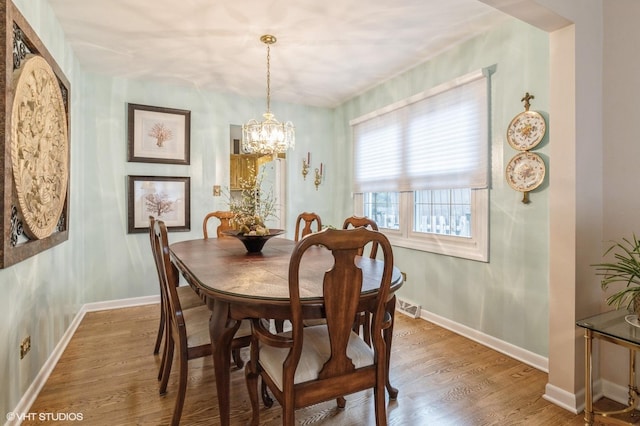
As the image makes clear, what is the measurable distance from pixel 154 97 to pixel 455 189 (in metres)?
3.55

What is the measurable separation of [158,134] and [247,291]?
3254mm

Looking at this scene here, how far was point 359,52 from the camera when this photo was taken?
3225 mm

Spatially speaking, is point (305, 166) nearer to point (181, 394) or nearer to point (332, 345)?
point (181, 394)

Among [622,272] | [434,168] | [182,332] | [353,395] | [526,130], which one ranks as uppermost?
[526,130]

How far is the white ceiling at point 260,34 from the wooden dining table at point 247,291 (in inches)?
72.8

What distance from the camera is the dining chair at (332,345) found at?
1.32 metres

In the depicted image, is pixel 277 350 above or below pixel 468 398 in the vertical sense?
above

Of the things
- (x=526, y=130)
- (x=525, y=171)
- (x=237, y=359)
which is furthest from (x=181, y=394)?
(x=526, y=130)

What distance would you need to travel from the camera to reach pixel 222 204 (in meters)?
4.43

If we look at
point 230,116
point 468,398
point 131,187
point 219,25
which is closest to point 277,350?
point 468,398

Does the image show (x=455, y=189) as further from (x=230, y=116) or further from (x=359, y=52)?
(x=230, y=116)

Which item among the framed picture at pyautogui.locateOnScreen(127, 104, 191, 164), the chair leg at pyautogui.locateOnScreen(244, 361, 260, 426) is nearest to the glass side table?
the chair leg at pyautogui.locateOnScreen(244, 361, 260, 426)

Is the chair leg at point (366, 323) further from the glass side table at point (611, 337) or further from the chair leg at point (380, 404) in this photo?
the glass side table at point (611, 337)

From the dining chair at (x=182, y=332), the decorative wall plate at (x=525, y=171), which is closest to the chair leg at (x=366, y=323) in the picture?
the dining chair at (x=182, y=332)
